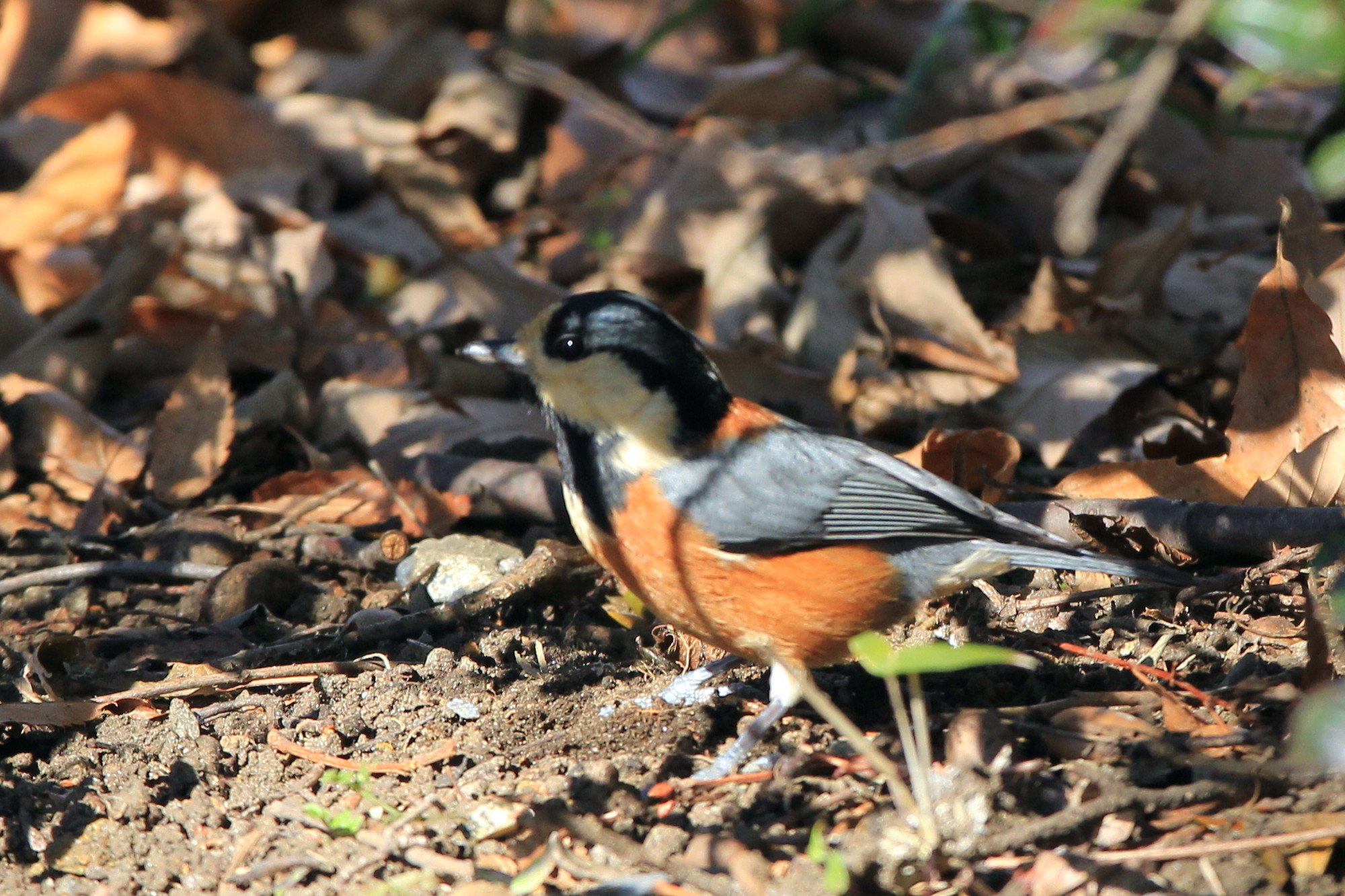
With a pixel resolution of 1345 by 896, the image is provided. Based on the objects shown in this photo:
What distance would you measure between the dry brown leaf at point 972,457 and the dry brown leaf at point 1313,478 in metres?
0.90

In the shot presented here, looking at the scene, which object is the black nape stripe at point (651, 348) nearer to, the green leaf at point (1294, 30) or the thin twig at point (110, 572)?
the thin twig at point (110, 572)

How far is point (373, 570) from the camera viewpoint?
4785 mm

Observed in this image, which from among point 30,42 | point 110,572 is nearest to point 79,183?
point 30,42

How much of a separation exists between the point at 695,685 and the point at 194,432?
8.13 ft

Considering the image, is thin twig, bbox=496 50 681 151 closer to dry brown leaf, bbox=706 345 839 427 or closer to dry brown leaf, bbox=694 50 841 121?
dry brown leaf, bbox=694 50 841 121

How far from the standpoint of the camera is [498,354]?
4309mm

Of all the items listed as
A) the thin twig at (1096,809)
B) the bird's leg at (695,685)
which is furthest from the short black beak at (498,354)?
the thin twig at (1096,809)

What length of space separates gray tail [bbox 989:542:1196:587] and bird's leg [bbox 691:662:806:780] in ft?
2.49

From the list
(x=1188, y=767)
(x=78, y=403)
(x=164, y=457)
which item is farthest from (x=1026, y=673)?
(x=78, y=403)

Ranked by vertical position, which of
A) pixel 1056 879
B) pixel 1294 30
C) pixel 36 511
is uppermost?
pixel 1294 30

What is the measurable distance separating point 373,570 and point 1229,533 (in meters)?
2.95

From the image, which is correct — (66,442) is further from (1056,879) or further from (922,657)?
(1056,879)

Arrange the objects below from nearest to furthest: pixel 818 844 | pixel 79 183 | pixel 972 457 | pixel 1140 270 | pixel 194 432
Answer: pixel 818 844 → pixel 972 457 → pixel 194 432 → pixel 1140 270 → pixel 79 183

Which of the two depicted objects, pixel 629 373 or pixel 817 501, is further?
pixel 629 373
